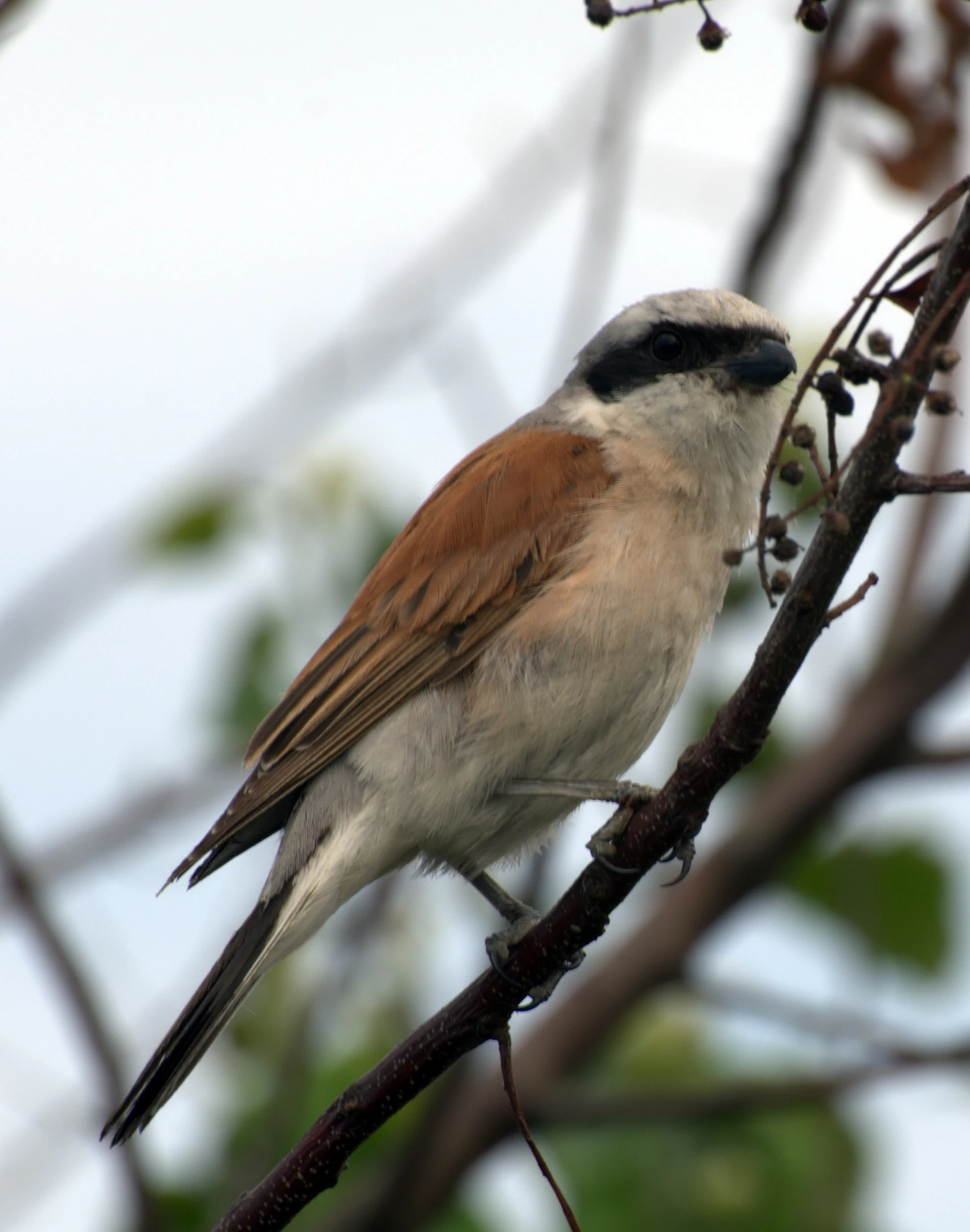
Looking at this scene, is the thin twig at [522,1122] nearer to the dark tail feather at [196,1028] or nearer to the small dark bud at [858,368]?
the dark tail feather at [196,1028]

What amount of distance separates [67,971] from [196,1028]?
462 mm

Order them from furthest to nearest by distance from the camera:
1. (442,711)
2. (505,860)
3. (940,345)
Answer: (505,860) → (442,711) → (940,345)

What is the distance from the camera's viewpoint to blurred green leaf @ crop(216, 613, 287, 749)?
3.90m

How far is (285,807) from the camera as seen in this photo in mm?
3258

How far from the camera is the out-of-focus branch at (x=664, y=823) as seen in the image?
1.73m

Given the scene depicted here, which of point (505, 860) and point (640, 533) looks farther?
point (505, 860)

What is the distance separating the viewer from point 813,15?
2037mm

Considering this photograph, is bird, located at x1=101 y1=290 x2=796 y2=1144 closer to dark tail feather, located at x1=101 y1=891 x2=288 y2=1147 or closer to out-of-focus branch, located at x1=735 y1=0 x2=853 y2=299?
dark tail feather, located at x1=101 y1=891 x2=288 y2=1147

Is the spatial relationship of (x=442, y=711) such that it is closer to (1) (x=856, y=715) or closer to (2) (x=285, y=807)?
(2) (x=285, y=807)

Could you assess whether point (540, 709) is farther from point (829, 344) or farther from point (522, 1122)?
point (829, 344)

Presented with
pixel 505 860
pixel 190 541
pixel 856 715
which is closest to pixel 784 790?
pixel 856 715

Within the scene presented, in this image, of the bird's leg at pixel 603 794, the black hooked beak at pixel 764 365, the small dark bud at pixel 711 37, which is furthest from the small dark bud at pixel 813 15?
the black hooked beak at pixel 764 365

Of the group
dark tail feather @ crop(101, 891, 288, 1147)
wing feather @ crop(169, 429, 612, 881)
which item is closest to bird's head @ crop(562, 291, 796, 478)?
wing feather @ crop(169, 429, 612, 881)

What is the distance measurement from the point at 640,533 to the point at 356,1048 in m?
1.55
